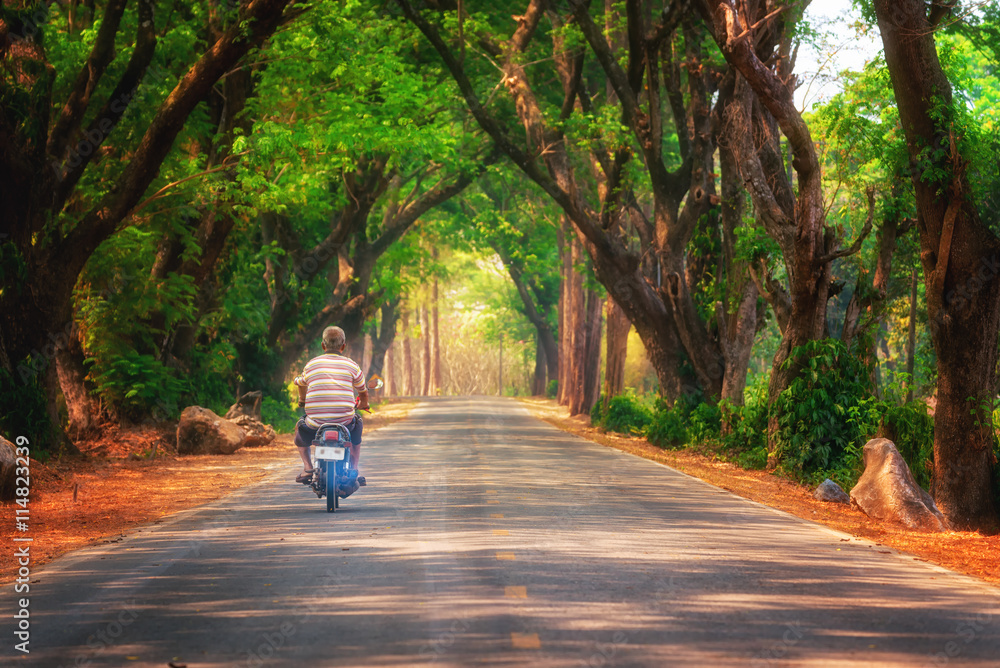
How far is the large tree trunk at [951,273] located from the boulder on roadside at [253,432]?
15.0 meters

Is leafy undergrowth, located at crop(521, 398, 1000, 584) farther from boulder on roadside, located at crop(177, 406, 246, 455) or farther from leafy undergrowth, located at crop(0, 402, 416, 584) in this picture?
boulder on roadside, located at crop(177, 406, 246, 455)

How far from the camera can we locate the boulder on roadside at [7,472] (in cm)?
1273

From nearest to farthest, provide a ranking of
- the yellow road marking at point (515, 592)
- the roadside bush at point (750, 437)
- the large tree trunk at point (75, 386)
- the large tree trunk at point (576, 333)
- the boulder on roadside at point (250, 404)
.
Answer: the yellow road marking at point (515, 592), the roadside bush at point (750, 437), the large tree trunk at point (75, 386), the boulder on roadside at point (250, 404), the large tree trunk at point (576, 333)

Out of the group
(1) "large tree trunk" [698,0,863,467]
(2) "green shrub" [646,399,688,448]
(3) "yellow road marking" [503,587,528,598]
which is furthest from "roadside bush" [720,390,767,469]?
(3) "yellow road marking" [503,587,528,598]

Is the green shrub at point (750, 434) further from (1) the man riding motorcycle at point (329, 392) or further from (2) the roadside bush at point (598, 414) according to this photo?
(2) the roadside bush at point (598, 414)

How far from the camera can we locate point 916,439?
49.7 feet

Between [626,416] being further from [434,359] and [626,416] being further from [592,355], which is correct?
[434,359]

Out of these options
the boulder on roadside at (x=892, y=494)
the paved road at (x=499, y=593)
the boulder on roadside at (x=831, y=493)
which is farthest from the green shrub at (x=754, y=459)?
the paved road at (x=499, y=593)

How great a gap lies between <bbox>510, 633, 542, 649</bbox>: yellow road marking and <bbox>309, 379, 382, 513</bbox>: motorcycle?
19.2 ft

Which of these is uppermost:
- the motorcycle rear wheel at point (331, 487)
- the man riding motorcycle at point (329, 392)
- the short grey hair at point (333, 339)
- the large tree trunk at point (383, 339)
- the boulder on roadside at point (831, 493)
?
the large tree trunk at point (383, 339)

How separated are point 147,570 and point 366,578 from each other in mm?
1872

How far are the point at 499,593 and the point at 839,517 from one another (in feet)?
24.5

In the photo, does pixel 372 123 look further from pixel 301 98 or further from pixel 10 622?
pixel 10 622

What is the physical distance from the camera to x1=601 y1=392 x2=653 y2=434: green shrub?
29.0m
